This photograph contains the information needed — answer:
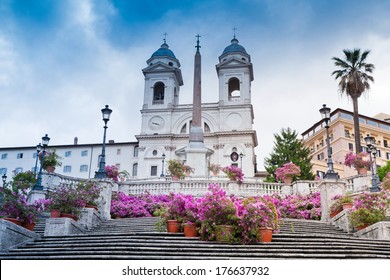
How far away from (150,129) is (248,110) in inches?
562

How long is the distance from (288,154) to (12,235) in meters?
33.0

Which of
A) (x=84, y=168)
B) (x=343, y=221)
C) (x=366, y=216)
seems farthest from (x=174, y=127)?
(x=366, y=216)

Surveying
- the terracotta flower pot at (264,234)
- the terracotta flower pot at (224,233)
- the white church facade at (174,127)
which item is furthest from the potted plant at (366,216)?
the white church facade at (174,127)

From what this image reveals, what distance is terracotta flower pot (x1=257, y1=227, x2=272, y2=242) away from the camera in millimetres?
11719

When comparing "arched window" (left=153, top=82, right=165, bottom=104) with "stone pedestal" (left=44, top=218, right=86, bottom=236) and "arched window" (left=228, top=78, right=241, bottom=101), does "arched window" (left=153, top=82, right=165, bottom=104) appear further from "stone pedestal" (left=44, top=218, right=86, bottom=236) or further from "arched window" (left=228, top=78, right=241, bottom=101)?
"stone pedestal" (left=44, top=218, right=86, bottom=236)

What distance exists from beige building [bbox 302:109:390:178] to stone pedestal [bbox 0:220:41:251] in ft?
185

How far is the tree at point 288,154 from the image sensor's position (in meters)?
41.7

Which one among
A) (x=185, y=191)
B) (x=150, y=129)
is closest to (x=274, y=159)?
(x=185, y=191)

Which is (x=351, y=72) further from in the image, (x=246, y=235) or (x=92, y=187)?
(x=246, y=235)

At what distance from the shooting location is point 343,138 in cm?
6988

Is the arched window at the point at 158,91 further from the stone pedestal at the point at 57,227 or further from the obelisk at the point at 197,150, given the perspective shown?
the stone pedestal at the point at 57,227

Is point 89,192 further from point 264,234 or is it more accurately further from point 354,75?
point 354,75

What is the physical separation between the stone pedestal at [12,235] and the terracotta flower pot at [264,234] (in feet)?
21.9

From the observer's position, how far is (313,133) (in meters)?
79.0
